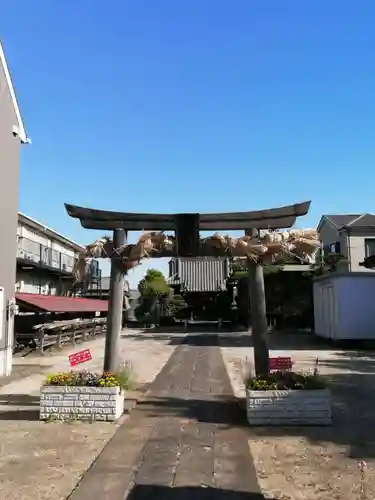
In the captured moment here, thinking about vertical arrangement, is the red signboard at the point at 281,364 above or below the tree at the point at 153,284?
below

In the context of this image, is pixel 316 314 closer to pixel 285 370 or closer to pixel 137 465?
pixel 285 370

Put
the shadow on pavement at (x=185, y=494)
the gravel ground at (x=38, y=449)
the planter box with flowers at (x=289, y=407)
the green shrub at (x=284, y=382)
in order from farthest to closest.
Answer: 1. the green shrub at (x=284, y=382)
2. the planter box with flowers at (x=289, y=407)
3. the gravel ground at (x=38, y=449)
4. the shadow on pavement at (x=185, y=494)

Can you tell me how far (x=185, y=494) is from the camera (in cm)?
479

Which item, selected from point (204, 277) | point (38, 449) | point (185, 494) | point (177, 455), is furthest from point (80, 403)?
point (204, 277)

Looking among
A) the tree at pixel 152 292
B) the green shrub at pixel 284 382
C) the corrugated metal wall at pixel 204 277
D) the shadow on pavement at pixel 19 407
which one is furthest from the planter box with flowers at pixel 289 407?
the tree at pixel 152 292

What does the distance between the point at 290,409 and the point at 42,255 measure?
78.6ft

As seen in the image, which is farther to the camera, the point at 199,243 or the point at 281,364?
the point at 199,243

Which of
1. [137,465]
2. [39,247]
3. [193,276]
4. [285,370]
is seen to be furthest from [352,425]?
[193,276]

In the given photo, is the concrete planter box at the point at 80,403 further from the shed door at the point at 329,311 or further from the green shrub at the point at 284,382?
the shed door at the point at 329,311

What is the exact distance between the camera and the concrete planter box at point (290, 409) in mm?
7570

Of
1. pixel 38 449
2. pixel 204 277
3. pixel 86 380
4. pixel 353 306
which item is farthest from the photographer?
pixel 204 277

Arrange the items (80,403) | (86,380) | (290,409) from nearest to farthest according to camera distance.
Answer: (290,409) < (80,403) < (86,380)

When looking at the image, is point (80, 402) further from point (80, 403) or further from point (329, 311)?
point (329, 311)

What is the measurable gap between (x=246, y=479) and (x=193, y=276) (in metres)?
31.0
